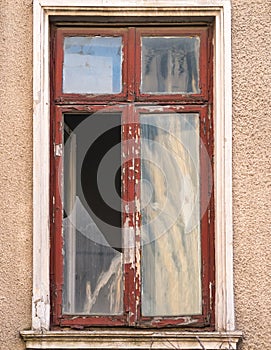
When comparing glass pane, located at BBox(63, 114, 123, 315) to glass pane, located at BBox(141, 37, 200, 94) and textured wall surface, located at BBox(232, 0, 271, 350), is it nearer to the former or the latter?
glass pane, located at BBox(141, 37, 200, 94)

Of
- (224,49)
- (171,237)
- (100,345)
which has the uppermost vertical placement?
(224,49)

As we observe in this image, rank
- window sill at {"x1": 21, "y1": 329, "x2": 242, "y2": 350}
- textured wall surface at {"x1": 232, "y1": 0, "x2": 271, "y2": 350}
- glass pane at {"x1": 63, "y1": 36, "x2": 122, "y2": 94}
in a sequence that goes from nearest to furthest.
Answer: window sill at {"x1": 21, "y1": 329, "x2": 242, "y2": 350}
textured wall surface at {"x1": 232, "y1": 0, "x2": 271, "y2": 350}
glass pane at {"x1": 63, "y1": 36, "x2": 122, "y2": 94}

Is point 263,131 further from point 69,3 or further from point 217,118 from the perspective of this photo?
point 69,3

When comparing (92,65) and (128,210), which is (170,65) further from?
(128,210)

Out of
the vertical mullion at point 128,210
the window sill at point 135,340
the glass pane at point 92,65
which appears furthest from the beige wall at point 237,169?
the vertical mullion at point 128,210

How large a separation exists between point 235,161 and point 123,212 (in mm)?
762

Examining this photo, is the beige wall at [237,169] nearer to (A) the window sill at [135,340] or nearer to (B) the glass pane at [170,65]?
(A) the window sill at [135,340]

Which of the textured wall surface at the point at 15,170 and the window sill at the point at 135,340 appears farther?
the textured wall surface at the point at 15,170

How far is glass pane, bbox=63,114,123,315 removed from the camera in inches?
292

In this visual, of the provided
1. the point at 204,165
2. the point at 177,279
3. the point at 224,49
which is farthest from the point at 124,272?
the point at 224,49

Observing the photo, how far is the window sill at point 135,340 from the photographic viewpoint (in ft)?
23.5

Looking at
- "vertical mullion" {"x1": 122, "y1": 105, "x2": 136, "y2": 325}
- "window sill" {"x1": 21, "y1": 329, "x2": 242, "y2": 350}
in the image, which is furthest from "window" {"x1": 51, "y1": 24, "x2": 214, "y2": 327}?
"window sill" {"x1": 21, "y1": 329, "x2": 242, "y2": 350}

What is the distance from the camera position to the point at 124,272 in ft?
24.4

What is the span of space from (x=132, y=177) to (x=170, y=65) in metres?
0.76
